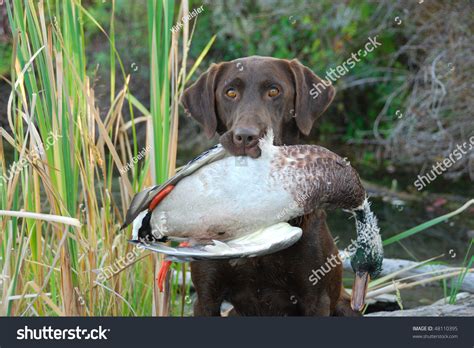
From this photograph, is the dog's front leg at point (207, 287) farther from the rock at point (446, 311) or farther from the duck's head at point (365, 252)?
the rock at point (446, 311)

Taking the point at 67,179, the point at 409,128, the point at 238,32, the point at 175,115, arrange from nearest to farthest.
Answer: the point at 67,179
the point at 175,115
the point at 409,128
the point at 238,32

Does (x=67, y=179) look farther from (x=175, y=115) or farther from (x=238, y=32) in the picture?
(x=238, y=32)

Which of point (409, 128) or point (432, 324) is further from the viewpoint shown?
point (409, 128)

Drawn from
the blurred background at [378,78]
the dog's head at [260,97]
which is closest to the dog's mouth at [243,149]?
the dog's head at [260,97]

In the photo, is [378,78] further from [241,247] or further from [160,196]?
[241,247]

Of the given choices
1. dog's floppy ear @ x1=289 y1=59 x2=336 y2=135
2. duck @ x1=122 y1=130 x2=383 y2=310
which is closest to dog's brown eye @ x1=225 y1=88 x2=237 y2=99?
dog's floppy ear @ x1=289 y1=59 x2=336 y2=135

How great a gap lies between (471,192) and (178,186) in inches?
182

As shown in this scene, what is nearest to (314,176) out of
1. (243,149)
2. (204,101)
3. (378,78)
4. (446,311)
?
(243,149)

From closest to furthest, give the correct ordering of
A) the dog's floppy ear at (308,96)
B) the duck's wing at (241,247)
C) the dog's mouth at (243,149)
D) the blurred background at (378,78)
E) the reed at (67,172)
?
1. the duck's wing at (241,247)
2. the dog's mouth at (243,149)
3. the reed at (67,172)
4. the dog's floppy ear at (308,96)
5. the blurred background at (378,78)

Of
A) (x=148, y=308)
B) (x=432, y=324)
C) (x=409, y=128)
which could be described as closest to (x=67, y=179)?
(x=148, y=308)

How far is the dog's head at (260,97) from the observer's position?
3.07 metres

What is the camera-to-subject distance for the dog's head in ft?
10.1

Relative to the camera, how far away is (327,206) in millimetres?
2875

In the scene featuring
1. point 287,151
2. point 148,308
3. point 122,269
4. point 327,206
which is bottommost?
point 148,308
